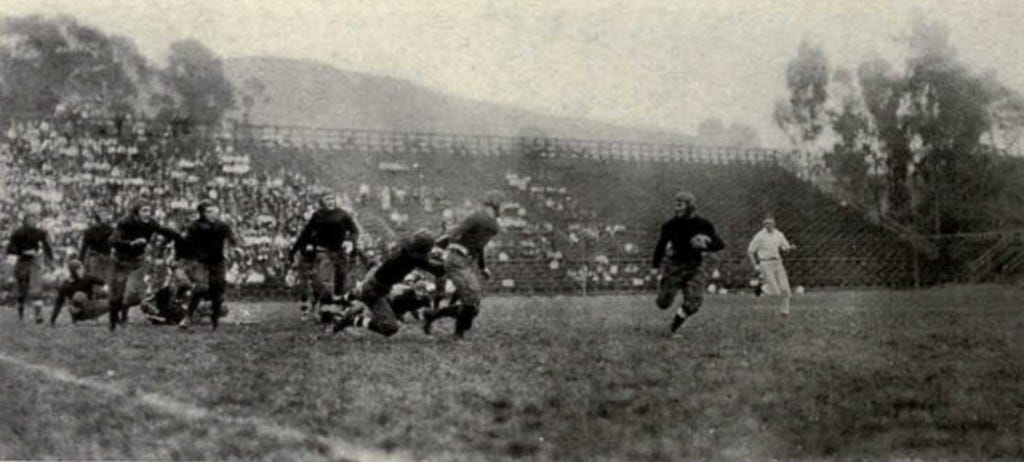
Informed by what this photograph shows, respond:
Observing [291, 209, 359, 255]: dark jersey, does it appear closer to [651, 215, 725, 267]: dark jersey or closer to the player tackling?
the player tackling

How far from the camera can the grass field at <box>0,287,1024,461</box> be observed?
17.1ft

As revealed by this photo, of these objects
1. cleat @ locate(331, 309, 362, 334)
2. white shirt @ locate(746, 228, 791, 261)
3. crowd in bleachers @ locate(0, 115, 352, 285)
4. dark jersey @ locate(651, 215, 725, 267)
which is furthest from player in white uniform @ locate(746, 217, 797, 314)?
crowd in bleachers @ locate(0, 115, 352, 285)

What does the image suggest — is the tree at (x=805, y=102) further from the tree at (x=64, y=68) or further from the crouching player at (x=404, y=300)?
the tree at (x=64, y=68)

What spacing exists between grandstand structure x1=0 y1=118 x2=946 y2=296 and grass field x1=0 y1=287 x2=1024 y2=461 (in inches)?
398

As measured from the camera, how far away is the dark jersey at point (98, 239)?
12.2 meters

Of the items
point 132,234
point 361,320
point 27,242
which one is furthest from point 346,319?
point 27,242

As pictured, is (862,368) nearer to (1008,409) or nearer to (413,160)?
(1008,409)

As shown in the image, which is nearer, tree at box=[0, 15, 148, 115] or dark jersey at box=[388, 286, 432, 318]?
dark jersey at box=[388, 286, 432, 318]

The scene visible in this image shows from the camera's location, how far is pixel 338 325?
31.4ft

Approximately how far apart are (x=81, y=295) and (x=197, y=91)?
32.7 ft

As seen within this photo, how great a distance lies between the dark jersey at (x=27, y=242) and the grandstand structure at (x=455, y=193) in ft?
15.0

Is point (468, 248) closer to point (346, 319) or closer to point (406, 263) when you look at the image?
point (406, 263)

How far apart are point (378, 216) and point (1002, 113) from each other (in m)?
12.0

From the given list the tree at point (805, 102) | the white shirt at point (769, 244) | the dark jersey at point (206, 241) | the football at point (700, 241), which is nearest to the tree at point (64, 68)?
the dark jersey at point (206, 241)
